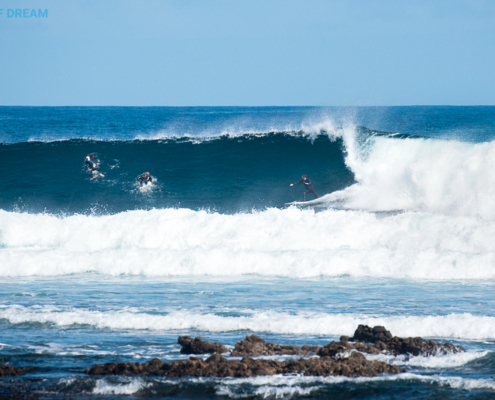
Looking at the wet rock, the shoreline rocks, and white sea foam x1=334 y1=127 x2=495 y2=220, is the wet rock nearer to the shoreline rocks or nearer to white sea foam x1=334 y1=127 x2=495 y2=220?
the shoreline rocks

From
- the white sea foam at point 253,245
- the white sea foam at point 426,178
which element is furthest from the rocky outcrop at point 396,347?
the white sea foam at point 426,178

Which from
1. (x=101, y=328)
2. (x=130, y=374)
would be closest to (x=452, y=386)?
(x=130, y=374)

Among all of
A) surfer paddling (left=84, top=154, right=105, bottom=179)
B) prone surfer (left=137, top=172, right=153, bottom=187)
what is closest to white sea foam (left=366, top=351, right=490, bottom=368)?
prone surfer (left=137, top=172, right=153, bottom=187)

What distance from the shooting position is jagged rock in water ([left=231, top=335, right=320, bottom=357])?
6.06m

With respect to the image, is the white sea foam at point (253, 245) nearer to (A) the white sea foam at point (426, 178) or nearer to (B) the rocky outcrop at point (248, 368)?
(A) the white sea foam at point (426, 178)

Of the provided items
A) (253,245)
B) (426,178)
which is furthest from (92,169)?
(426,178)

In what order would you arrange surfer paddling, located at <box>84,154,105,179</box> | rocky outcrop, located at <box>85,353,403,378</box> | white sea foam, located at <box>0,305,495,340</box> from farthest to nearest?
surfer paddling, located at <box>84,154,105,179</box>
white sea foam, located at <box>0,305,495,340</box>
rocky outcrop, located at <box>85,353,403,378</box>

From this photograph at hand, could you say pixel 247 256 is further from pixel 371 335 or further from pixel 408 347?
pixel 408 347

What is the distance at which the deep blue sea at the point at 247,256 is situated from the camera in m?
5.87

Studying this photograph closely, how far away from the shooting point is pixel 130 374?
18.2 feet

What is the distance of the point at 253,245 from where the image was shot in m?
13.9

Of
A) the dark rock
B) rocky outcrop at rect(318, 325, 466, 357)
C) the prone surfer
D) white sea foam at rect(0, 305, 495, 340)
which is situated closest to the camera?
rocky outcrop at rect(318, 325, 466, 357)

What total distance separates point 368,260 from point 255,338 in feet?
19.3

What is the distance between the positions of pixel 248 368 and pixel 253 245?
329 inches
